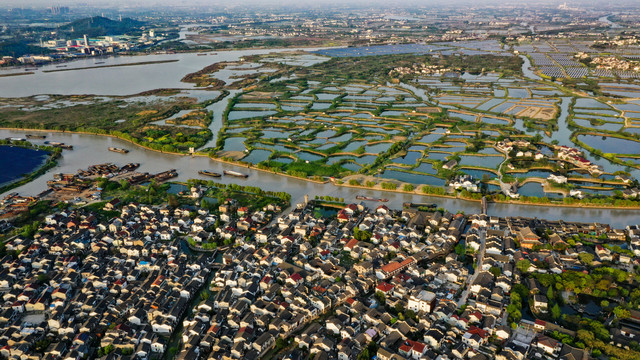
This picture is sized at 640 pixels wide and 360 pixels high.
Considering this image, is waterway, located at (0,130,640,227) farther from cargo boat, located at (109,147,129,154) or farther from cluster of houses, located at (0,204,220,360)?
cluster of houses, located at (0,204,220,360)

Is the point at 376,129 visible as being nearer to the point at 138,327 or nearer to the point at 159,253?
the point at 159,253

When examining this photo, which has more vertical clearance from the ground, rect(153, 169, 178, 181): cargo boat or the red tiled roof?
rect(153, 169, 178, 181): cargo boat

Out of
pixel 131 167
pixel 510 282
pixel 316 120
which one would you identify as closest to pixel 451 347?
pixel 510 282

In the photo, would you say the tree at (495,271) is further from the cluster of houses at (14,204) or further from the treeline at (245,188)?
the cluster of houses at (14,204)

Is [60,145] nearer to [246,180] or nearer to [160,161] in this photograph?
[160,161]

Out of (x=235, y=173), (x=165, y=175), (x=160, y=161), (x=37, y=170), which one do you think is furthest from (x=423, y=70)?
(x=37, y=170)

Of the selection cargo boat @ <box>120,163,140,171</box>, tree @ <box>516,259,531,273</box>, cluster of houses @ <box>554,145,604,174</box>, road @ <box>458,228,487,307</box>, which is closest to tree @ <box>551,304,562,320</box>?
tree @ <box>516,259,531,273</box>

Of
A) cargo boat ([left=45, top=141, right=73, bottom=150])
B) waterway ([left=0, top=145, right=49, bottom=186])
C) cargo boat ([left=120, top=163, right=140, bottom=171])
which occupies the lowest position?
cargo boat ([left=120, top=163, right=140, bottom=171])
